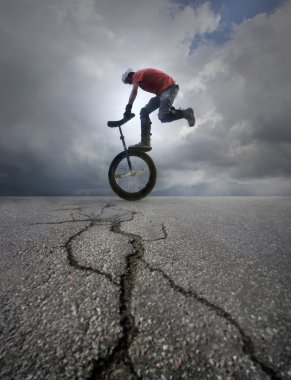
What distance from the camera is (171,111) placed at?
4.98 m

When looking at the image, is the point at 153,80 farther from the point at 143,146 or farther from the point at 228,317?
the point at 228,317

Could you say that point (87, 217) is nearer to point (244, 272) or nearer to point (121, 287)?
point (121, 287)

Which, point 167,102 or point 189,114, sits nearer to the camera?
point 167,102

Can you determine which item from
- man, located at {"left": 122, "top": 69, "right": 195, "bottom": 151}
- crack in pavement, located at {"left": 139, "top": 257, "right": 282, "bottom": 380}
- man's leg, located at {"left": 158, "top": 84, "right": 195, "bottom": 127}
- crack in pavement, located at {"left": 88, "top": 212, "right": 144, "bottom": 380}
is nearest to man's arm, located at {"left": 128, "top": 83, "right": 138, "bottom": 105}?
man, located at {"left": 122, "top": 69, "right": 195, "bottom": 151}

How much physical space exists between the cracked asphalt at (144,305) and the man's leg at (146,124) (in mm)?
2944

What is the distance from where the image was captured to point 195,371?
87cm

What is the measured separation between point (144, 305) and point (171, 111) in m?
4.38

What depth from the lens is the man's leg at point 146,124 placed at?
16.5 ft

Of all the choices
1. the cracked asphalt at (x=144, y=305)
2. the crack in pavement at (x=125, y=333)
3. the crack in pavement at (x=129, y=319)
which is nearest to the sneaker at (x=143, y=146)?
the cracked asphalt at (x=144, y=305)

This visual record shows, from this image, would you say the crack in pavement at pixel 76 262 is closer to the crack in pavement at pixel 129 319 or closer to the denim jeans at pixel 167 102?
the crack in pavement at pixel 129 319

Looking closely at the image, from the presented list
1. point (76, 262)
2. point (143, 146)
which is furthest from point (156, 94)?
point (76, 262)

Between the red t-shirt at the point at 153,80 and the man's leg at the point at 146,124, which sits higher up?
the red t-shirt at the point at 153,80

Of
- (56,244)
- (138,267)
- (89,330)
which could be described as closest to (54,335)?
→ (89,330)

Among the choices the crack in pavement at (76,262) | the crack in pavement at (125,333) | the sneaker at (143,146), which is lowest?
the crack in pavement at (125,333)
